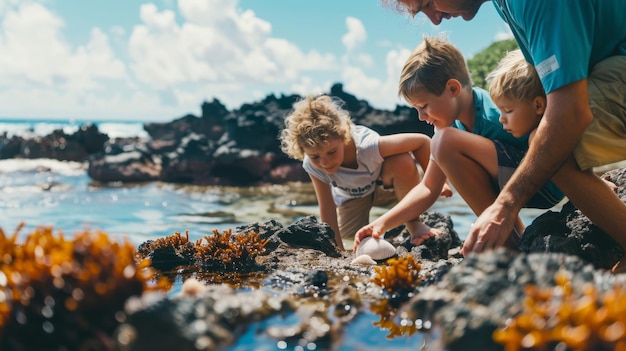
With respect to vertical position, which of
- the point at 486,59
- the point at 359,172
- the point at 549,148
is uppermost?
the point at 486,59

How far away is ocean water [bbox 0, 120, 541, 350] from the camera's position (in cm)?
1043

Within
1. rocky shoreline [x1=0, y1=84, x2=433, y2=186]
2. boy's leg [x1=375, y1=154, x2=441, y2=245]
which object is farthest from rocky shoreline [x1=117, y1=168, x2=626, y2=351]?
rocky shoreline [x1=0, y1=84, x2=433, y2=186]

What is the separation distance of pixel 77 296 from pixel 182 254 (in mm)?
2675

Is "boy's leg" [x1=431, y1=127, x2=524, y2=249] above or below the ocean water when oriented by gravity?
above

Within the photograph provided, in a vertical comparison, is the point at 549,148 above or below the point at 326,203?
above

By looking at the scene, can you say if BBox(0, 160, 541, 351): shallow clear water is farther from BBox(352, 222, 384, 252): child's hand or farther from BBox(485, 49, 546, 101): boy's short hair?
BBox(485, 49, 546, 101): boy's short hair

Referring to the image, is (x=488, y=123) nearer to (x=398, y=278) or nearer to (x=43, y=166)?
(x=398, y=278)

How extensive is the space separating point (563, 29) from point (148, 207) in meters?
12.5

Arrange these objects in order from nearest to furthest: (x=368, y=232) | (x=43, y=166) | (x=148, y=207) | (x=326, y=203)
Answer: (x=368, y=232)
(x=326, y=203)
(x=148, y=207)
(x=43, y=166)

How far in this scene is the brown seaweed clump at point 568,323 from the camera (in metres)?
1.62

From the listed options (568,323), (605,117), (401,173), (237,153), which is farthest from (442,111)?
(237,153)

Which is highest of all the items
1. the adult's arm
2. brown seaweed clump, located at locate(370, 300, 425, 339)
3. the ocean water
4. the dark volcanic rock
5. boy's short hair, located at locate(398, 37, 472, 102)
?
→ boy's short hair, located at locate(398, 37, 472, 102)

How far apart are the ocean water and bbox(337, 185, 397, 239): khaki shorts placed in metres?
2.46

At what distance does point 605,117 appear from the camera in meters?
3.45
